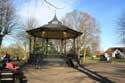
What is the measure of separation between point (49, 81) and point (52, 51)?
59.5 feet

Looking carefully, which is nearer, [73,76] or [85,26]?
[73,76]

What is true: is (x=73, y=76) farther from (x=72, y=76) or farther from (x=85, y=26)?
(x=85, y=26)

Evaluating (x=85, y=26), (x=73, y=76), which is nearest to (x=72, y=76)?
(x=73, y=76)

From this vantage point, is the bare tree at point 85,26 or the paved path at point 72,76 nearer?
the paved path at point 72,76

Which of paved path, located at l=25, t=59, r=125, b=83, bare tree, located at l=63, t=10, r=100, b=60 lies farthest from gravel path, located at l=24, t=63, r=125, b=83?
bare tree, located at l=63, t=10, r=100, b=60

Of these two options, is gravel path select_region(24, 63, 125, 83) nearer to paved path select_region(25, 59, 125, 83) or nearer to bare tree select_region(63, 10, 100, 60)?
paved path select_region(25, 59, 125, 83)

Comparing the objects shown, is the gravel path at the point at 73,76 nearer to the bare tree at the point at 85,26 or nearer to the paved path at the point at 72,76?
the paved path at the point at 72,76

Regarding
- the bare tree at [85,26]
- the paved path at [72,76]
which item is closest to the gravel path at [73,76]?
the paved path at [72,76]

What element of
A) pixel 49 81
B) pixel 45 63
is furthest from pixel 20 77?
pixel 45 63

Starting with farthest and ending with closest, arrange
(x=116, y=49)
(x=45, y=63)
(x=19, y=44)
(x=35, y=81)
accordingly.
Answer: (x=116, y=49), (x=19, y=44), (x=45, y=63), (x=35, y=81)

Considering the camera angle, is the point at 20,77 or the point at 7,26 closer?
the point at 20,77

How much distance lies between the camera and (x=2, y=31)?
4600 centimetres

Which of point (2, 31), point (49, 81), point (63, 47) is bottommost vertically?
point (49, 81)

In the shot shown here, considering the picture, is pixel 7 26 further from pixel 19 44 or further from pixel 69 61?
pixel 69 61
